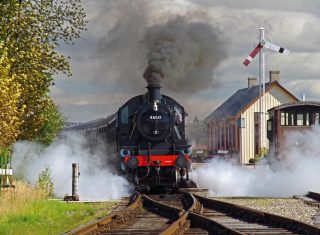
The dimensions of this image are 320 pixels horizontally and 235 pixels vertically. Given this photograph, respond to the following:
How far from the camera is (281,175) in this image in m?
27.4

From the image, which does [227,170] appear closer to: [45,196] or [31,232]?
[45,196]

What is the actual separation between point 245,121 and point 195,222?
5776cm

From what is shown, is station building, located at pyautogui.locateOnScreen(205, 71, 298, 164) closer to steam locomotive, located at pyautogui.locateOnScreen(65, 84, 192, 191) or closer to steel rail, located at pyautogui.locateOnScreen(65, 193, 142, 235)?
steam locomotive, located at pyautogui.locateOnScreen(65, 84, 192, 191)

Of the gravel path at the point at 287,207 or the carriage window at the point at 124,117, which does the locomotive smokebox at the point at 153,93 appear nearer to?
the carriage window at the point at 124,117

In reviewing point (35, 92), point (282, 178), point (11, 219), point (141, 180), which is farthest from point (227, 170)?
point (11, 219)

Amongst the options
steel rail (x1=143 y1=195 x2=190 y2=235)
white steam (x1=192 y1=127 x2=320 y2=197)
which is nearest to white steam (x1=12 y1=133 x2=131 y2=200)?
white steam (x1=192 y1=127 x2=320 y2=197)

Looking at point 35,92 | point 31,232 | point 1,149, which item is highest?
point 35,92

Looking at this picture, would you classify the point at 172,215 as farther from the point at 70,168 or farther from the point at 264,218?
the point at 70,168

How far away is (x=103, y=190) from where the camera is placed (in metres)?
25.4

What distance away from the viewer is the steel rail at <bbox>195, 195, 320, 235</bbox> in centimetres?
1195

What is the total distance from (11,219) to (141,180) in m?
10.7

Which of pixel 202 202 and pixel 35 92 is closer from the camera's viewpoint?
pixel 202 202

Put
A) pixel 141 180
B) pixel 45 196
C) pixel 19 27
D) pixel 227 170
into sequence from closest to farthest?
pixel 45 196, pixel 19 27, pixel 141 180, pixel 227 170

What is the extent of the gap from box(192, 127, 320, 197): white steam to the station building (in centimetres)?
2995
